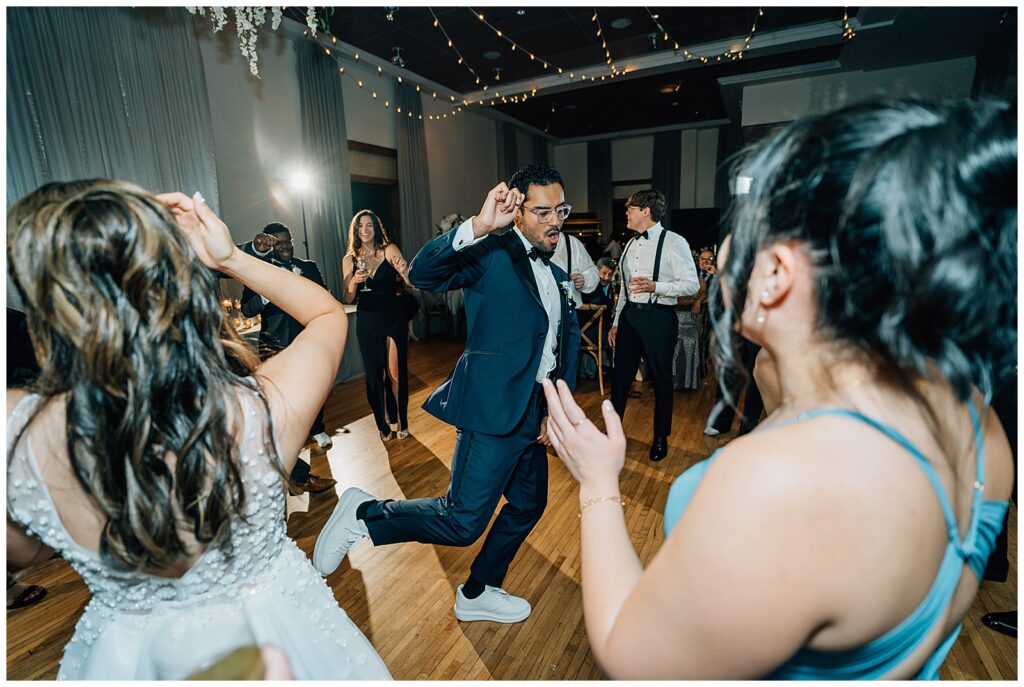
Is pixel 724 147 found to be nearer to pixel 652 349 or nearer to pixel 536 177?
pixel 652 349

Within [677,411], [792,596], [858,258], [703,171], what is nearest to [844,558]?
[792,596]

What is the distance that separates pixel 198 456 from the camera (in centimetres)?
80

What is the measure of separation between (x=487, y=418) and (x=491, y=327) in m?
0.35

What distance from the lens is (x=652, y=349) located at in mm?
3607

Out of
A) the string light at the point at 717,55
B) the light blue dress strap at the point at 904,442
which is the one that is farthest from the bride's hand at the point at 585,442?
the string light at the point at 717,55

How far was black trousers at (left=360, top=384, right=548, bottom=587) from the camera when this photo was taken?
1.81m

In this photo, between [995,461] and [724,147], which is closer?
[995,461]

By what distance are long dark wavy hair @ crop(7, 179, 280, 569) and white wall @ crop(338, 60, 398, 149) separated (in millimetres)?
6723

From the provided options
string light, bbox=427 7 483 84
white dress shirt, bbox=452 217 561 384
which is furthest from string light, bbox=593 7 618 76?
white dress shirt, bbox=452 217 561 384

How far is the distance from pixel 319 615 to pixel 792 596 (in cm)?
93

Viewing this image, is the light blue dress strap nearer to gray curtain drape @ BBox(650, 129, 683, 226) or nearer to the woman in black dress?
the woman in black dress

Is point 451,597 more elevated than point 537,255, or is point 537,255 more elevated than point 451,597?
point 537,255

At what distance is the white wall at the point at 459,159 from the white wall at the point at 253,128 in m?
2.67

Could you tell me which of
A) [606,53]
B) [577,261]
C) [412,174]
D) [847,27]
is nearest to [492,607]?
[577,261]
